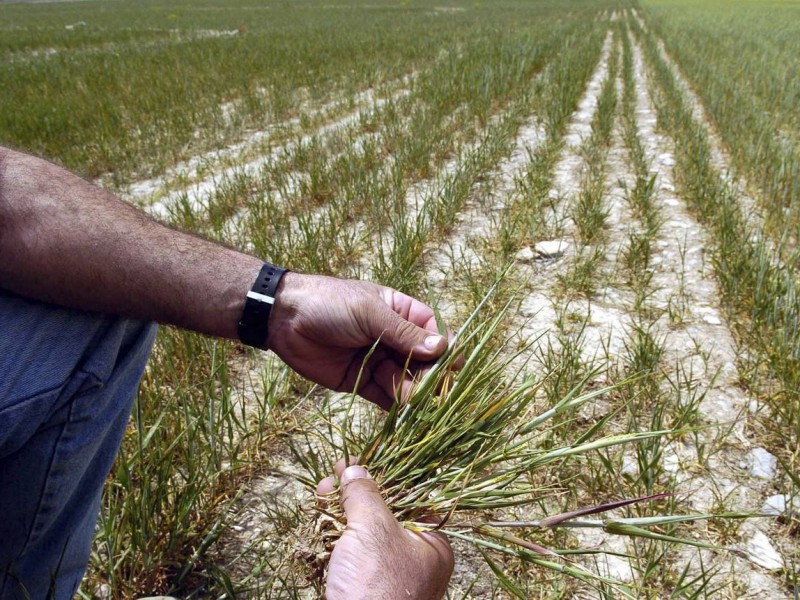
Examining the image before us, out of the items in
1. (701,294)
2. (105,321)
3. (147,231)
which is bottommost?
(701,294)

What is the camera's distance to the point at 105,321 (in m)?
1.21

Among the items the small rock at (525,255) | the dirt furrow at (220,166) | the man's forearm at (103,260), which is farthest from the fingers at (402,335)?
the dirt furrow at (220,166)

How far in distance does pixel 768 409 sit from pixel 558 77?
19.7 feet

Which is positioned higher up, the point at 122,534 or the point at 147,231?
the point at 147,231

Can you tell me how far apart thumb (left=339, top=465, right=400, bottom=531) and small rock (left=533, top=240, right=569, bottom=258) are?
191cm

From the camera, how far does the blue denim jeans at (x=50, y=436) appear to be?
100 cm

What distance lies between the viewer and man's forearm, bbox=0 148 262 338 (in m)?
1.26

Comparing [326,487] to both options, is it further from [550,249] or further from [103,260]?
[550,249]

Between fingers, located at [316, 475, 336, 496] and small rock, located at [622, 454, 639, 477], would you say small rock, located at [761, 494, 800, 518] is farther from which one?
fingers, located at [316, 475, 336, 496]

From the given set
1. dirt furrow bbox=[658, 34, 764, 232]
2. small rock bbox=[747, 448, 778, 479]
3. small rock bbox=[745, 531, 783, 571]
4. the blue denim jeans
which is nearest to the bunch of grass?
small rock bbox=[745, 531, 783, 571]

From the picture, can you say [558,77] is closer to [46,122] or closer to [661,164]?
[661,164]

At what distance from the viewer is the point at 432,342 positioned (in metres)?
1.26

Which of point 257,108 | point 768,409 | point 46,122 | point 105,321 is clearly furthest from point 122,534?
point 257,108

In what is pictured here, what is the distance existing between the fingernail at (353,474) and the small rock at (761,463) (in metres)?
1.07
